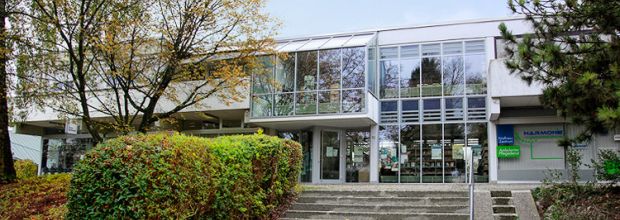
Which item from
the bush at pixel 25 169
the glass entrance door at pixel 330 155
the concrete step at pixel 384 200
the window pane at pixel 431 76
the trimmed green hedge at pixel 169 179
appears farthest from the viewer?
the glass entrance door at pixel 330 155

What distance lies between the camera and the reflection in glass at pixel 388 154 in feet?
63.3

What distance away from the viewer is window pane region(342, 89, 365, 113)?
699 inches

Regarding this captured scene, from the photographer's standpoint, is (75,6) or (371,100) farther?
(371,100)

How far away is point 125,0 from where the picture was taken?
13.5 meters

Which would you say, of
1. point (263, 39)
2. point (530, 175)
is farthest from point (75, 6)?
point (530, 175)

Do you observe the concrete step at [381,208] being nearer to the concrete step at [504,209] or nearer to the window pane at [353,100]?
the concrete step at [504,209]

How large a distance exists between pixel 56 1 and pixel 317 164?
35.3 feet

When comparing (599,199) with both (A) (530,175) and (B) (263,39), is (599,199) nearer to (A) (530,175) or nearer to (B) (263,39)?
(A) (530,175)

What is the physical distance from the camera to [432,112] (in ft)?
63.1

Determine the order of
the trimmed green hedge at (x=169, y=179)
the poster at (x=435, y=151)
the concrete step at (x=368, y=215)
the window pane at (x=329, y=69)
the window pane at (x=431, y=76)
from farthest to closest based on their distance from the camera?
the window pane at (x=431, y=76) < the poster at (x=435, y=151) < the window pane at (x=329, y=69) < the concrete step at (x=368, y=215) < the trimmed green hedge at (x=169, y=179)

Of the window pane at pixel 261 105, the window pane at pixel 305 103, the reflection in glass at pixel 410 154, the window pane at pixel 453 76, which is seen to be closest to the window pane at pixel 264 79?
the window pane at pixel 261 105

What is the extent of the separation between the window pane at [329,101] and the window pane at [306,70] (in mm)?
569

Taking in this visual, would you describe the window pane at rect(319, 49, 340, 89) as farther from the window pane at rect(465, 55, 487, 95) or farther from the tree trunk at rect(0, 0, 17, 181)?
the tree trunk at rect(0, 0, 17, 181)

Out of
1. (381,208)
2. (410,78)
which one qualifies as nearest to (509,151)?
(410,78)
